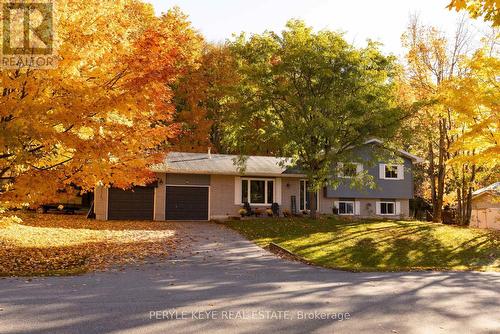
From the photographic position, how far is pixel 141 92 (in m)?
11.2

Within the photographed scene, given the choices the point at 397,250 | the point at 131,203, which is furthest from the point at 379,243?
the point at 131,203

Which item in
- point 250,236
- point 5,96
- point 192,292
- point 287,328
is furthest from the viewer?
point 250,236

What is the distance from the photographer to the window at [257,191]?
98.1 ft

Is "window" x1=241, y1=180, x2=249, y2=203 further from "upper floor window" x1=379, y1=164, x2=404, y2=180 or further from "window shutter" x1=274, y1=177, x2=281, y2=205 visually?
"upper floor window" x1=379, y1=164, x2=404, y2=180

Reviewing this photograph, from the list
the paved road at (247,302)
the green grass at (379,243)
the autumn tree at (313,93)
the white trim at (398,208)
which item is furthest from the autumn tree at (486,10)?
the white trim at (398,208)

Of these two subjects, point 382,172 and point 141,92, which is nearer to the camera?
point 141,92

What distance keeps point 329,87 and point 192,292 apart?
58.1 feet

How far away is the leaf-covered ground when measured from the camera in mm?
12664

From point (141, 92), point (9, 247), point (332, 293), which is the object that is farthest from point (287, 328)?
point (9, 247)

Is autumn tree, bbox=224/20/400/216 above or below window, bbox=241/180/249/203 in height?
above

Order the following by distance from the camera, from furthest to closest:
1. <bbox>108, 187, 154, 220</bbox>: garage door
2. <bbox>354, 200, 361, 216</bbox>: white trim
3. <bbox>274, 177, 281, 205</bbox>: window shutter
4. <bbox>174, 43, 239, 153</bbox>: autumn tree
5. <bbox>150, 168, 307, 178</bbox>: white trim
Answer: <bbox>174, 43, 239, 153</bbox>: autumn tree < <bbox>354, 200, 361, 216</bbox>: white trim < <bbox>274, 177, 281, 205</bbox>: window shutter < <bbox>108, 187, 154, 220</bbox>: garage door < <bbox>150, 168, 307, 178</bbox>: white trim

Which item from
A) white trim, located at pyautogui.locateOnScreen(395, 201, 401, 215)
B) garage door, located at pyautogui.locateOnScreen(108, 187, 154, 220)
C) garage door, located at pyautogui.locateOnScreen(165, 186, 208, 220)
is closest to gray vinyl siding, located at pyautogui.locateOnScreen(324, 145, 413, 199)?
white trim, located at pyautogui.locateOnScreen(395, 201, 401, 215)

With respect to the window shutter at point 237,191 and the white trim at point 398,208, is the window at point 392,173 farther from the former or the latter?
the window shutter at point 237,191

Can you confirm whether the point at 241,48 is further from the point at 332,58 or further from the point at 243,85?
the point at 332,58
